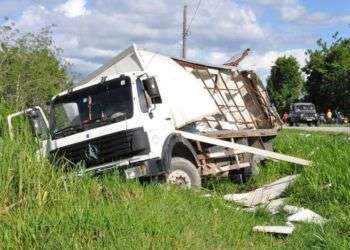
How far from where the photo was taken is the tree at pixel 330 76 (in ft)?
207

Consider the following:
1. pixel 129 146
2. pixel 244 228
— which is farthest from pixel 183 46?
pixel 244 228

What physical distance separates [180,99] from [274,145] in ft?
21.1

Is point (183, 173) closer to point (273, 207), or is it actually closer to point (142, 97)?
point (142, 97)

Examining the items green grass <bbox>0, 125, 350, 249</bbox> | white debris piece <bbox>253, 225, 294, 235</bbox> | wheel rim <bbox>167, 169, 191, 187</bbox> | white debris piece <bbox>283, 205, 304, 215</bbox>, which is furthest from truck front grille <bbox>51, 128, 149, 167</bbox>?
white debris piece <bbox>253, 225, 294, 235</bbox>

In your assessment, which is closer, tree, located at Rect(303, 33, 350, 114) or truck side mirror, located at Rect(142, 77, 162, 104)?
truck side mirror, located at Rect(142, 77, 162, 104)

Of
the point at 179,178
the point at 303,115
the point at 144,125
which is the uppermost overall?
the point at 144,125

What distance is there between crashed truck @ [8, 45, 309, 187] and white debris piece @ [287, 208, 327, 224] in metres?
2.40

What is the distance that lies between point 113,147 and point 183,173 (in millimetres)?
1440

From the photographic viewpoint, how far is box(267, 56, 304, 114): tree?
228 ft

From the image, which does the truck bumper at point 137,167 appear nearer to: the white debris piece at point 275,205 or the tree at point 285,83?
the white debris piece at point 275,205

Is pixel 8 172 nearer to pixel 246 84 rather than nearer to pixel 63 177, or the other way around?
pixel 63 177

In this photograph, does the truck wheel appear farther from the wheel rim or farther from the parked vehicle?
the parked vehicle

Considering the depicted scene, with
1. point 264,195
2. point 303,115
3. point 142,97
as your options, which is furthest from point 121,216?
point 303,115

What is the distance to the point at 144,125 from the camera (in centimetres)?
1098
